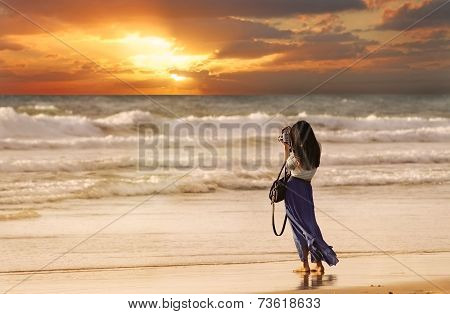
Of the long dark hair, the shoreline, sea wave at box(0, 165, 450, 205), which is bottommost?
the shoreline

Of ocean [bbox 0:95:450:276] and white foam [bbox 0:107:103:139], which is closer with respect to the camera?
ocean [bbox 0:95:450:276]

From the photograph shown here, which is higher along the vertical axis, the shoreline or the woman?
the woman

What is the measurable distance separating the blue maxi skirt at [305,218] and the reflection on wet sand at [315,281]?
0.12 metres

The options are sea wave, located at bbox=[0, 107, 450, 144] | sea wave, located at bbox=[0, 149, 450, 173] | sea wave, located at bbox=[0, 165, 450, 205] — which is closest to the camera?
sea wave, located at bbox=[0, 165, 450, 205]

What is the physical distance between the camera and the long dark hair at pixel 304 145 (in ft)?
15.6

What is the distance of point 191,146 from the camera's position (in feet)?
50.0

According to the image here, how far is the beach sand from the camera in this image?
5082mm

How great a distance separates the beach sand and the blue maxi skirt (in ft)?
0.59

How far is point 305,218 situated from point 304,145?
544mm

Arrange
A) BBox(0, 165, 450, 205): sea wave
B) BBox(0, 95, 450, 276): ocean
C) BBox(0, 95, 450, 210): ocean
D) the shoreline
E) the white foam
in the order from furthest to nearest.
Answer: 1. the white foam
2. BBox(0, 95, 450, 210): ocean
3. BBox(0, 165, 450, 205): sea wave
4. BBox(0, 95, 450, 276): ocean
5. the shoreline

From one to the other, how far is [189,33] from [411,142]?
6696 mm

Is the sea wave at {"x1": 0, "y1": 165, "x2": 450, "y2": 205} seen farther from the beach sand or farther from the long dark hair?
the long dark hair

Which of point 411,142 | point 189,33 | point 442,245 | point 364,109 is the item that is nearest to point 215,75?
point 189,33

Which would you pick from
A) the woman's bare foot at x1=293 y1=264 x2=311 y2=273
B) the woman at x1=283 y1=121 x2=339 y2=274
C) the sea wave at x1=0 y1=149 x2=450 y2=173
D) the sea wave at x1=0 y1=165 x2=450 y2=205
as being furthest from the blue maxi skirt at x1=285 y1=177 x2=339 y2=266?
the sea wave at x1=0 y1=149 x2=450 y2=173
